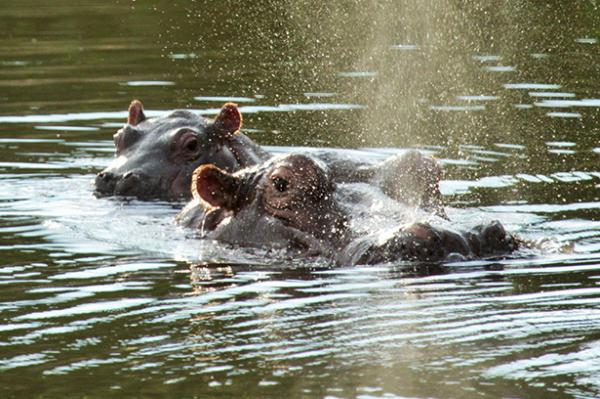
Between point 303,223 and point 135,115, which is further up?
point 135,115

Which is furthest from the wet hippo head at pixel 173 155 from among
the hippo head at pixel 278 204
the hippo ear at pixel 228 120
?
the hippo head at pixel 278 204

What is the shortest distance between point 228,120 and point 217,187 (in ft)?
9.71

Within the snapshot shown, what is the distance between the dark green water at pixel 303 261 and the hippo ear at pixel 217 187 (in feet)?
1.09

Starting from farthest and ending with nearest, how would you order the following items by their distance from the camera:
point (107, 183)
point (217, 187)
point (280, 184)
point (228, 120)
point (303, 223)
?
point (228, 120) → point (107, 183) → point (217, 187) → point (280, 184) → point (303, 223)

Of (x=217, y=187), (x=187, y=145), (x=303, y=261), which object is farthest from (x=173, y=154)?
(x=303, y=261)

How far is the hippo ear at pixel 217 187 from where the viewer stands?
10.6 metres

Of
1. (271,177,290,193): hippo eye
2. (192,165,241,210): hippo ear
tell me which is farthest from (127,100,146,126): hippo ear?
(271,177,290,193): hippo eye

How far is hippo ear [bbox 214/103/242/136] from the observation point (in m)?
13.5

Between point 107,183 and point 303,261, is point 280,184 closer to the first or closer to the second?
point 303,261

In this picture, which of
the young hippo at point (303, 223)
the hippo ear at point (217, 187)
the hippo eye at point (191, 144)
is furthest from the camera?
the hippo eye at point (191, 144)

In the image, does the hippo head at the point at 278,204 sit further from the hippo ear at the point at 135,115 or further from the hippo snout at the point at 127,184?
the hippo ear at the point at 135,115

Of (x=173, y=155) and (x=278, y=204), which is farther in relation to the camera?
(x=173, y=155)

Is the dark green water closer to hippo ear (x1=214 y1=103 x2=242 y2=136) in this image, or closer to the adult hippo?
the adult hippo

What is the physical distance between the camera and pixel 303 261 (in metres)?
9.98
